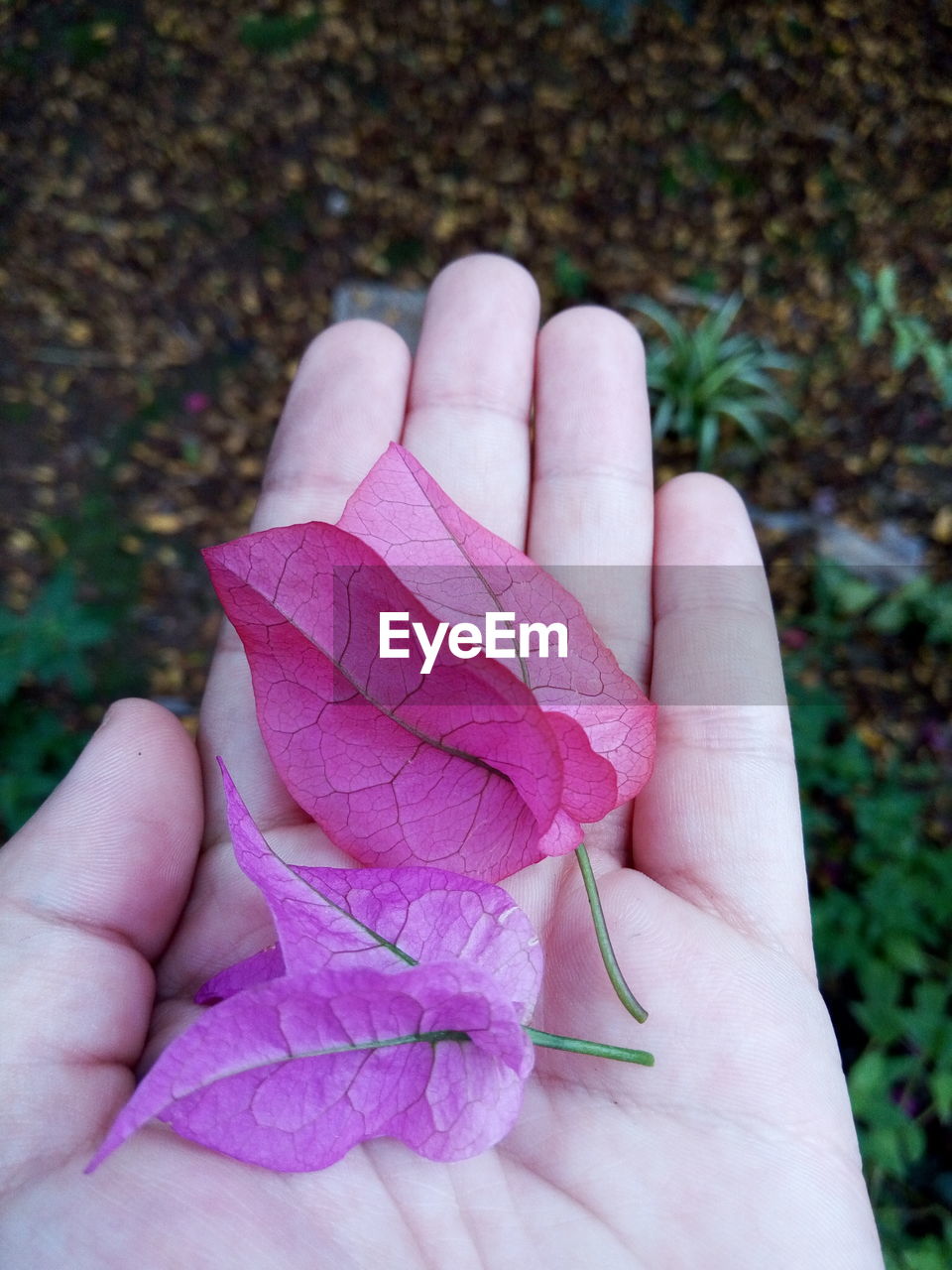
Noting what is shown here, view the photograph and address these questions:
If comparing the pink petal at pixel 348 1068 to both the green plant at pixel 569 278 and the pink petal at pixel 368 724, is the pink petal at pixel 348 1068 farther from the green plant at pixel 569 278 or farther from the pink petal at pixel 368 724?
the green plant at pixel 569 278

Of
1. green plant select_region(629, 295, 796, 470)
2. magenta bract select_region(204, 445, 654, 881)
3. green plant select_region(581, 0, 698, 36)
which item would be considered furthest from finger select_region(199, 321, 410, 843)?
green plant select_region(581, 0, 698, 36)

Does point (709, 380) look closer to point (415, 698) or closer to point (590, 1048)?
point (415, 698)

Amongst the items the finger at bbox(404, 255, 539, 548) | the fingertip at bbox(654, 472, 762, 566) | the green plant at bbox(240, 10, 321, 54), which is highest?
the green plant at bbox(240, 10, 321, 54)

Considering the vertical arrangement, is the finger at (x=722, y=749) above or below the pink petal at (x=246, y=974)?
above

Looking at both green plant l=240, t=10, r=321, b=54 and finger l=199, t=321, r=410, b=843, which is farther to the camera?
green plant l=240, t=10, r=321, b=54

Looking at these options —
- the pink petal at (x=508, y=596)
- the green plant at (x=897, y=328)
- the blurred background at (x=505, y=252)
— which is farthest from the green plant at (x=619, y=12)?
the pink petal at (x=508, y=596)

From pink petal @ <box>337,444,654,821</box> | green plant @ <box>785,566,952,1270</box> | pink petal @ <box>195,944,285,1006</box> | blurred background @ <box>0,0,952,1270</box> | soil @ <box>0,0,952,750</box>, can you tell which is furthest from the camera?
soil @ <box>0,0,952,750</box>

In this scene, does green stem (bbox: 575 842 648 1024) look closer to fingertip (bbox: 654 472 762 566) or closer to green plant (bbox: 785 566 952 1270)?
fingertip (bbox: 654 472 762 566)
